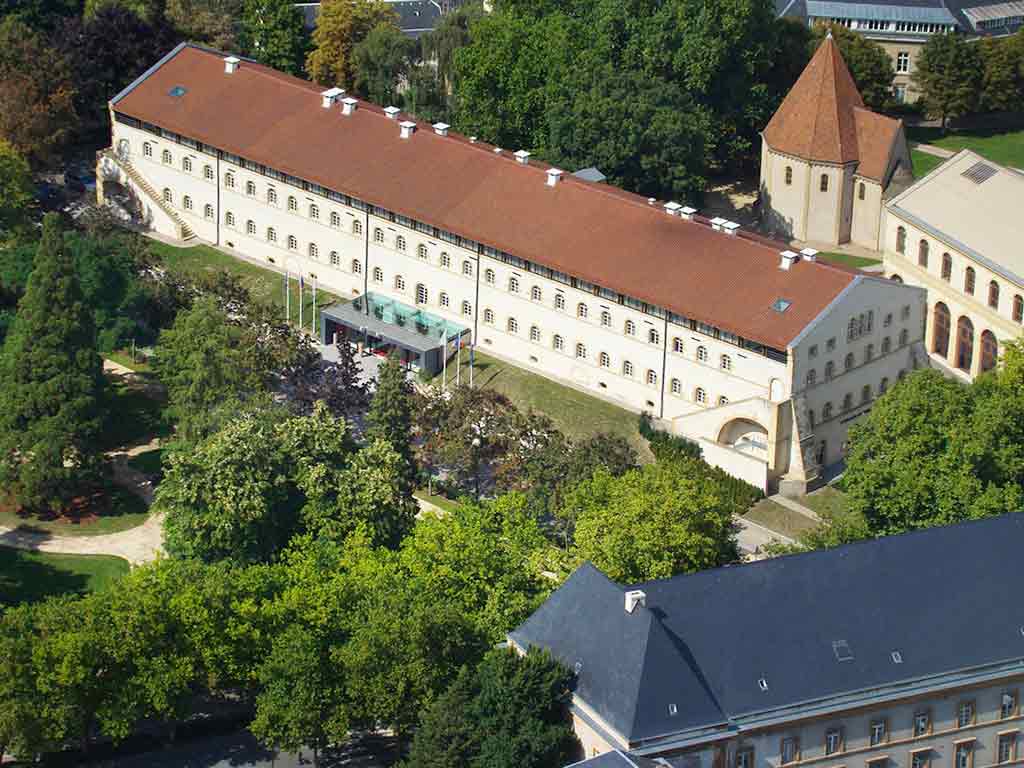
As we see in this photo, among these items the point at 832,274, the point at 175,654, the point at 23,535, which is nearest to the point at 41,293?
the point at 23,535

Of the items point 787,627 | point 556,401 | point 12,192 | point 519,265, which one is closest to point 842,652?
point 787,627

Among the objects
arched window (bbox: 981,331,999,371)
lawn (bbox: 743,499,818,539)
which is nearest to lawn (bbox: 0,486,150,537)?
lawn (bbox: 743,499,818,539)

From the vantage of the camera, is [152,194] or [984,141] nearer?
[152,194]

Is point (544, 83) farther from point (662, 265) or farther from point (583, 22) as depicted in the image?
point (662, 265)

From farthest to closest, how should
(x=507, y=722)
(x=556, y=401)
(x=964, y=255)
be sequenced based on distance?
(x=964, y=255), (x=556, y=401), (x=507, y=722)

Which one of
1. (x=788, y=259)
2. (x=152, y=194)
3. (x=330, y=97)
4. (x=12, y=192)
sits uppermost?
(x=330, y=97)

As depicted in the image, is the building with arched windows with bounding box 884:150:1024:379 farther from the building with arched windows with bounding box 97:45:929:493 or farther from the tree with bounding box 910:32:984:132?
the tree with bounding box 910:32:984:132

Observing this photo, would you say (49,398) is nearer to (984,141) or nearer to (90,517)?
(90,517)
